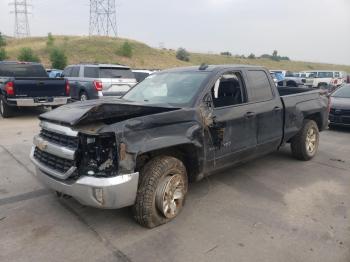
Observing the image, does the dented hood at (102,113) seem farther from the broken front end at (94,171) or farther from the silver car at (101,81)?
the silver car at (101,81)

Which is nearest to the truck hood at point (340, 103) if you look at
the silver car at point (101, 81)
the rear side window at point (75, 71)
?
the silver car at point (101, 81)

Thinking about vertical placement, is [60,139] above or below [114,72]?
below

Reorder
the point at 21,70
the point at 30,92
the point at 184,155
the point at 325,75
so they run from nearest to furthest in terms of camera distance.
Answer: the point at 184,155 → the point at 30,92 → the point at 21,70 → the point at 325,75

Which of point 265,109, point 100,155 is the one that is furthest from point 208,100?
point 100,155

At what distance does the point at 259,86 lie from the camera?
561cm

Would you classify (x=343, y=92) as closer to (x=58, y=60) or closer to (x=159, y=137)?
(x=159, y=137)

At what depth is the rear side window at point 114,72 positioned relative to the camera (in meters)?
12.7

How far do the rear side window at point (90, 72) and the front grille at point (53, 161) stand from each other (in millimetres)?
8706

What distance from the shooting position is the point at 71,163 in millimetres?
3674

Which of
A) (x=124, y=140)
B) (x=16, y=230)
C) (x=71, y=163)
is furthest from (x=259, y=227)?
(x=16, y=230)

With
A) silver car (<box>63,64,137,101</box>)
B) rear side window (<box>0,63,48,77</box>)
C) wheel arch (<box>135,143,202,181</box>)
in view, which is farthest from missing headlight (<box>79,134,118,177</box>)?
rear side window (<box>0,63,48,77</box>)

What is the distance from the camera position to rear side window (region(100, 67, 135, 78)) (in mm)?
12748

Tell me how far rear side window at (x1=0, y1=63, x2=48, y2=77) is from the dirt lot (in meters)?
7.75

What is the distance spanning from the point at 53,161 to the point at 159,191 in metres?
1.24
